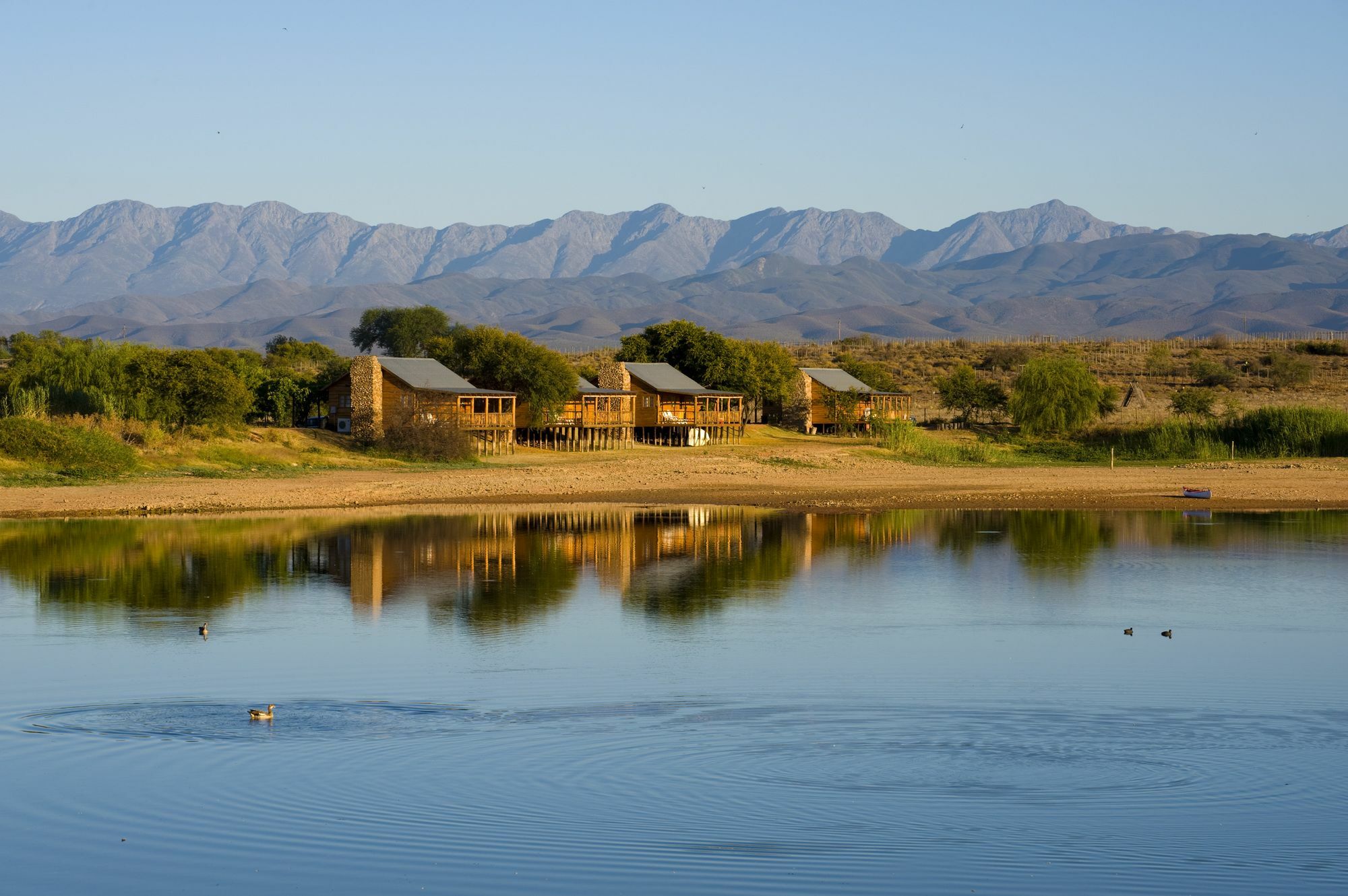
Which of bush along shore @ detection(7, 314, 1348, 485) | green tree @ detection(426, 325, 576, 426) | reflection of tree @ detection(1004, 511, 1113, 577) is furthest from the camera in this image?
green tree @ detection(426, 325, 576, 426)

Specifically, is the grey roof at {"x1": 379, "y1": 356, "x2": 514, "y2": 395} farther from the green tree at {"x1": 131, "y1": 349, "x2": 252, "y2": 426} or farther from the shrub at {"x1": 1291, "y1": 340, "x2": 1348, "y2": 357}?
the shrub at {"x1": 1291, "y1": 340, "x2": 1348, "y2": 357}

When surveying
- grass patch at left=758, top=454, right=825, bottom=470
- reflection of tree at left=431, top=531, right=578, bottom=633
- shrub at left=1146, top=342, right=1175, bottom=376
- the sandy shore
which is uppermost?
shrub at left=1146, top=342, right=1175, bottom=376

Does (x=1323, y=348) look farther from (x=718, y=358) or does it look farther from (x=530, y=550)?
(x=530, y=550)

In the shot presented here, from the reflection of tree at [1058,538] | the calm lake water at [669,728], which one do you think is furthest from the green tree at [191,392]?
the reflection of tree at [1058,538]

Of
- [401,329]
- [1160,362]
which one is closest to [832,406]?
[1160,362]

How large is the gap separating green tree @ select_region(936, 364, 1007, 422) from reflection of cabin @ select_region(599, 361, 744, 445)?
36.4ft

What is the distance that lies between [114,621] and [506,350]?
44.5 m

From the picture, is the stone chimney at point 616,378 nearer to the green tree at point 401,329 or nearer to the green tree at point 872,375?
the green tree at point 872,375

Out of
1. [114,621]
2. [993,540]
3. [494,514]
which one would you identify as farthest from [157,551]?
[993,540]

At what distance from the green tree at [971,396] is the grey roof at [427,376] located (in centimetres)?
2360

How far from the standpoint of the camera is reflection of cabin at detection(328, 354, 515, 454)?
57906 millimetres

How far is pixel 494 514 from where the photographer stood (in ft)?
129

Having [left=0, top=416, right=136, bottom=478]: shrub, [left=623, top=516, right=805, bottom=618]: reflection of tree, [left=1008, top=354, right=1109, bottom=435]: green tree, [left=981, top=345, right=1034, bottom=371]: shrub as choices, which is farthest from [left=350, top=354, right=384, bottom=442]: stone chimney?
[left=981, top=345, right=1034, bottom=371]: shrub

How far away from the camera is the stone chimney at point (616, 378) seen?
69.1 metres
